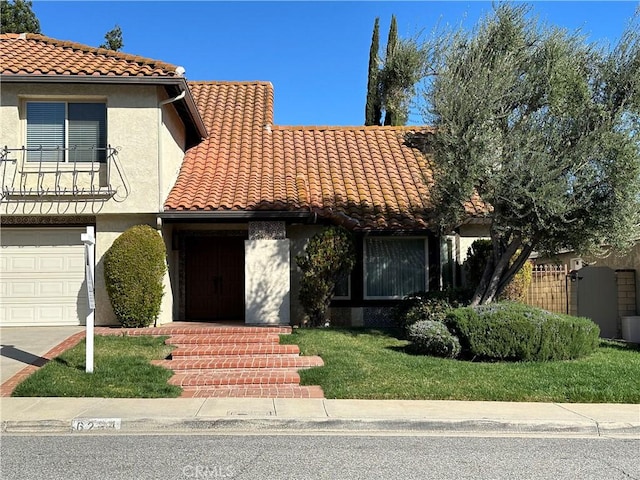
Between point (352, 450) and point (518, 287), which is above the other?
point (518, 287)

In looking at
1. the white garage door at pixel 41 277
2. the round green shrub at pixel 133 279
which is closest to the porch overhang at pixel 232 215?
the round green shrub at pixel 133 279

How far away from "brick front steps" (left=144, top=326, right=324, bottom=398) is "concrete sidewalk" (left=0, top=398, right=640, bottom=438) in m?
0.84

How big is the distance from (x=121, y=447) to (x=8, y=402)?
2685mm

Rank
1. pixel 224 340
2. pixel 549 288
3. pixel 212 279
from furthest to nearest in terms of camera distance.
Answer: pixel 212 279 → pixel 549 288 → pixel 224 340

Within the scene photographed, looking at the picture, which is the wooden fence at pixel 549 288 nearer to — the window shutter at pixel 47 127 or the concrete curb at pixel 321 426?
the concrete curb at pixel 321 426

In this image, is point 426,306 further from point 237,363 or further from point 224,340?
point 237,363

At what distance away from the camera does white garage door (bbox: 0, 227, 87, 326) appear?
13484mm

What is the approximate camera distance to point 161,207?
1334 cm

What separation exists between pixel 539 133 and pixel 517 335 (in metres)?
3.64

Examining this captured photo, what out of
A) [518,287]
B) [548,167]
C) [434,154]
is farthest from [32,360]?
[518,287]

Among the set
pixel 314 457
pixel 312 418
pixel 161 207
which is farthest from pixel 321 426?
pixel 161 207

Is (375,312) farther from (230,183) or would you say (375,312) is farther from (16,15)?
(16,15)

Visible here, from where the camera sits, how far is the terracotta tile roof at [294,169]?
14.2m

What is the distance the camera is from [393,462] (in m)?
6.09
